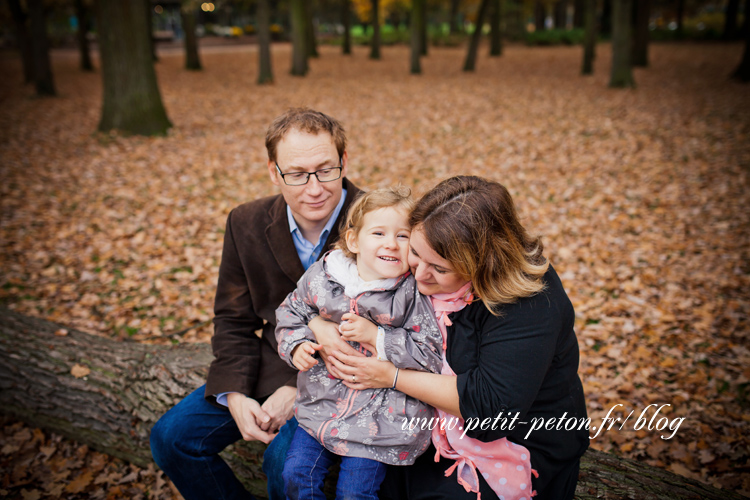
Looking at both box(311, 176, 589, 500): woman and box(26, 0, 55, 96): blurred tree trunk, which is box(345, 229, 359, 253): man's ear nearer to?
box(311, 176, 589, 500): woman

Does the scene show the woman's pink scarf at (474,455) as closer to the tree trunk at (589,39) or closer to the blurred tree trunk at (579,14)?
the tree trunk at (589,39)

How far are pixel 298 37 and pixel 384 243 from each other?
1993 centimetres

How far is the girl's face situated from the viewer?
7.26 feet

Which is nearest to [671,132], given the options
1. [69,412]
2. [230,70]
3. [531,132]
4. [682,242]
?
[531,132]

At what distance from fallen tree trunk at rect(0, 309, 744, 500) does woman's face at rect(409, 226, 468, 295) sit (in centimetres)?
165

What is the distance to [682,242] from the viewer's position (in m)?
5.73

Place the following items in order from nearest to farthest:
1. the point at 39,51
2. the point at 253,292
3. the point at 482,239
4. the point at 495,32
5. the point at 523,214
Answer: the point at 482,239 < the point at 253,292 < the point at 523,214 < the point at 39,51 < the point at 495,32

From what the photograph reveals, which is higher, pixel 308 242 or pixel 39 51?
pixel 39 51

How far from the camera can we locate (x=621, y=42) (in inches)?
547

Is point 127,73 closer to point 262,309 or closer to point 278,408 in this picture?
point 262,309

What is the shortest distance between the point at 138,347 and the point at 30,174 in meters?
A: 7.24

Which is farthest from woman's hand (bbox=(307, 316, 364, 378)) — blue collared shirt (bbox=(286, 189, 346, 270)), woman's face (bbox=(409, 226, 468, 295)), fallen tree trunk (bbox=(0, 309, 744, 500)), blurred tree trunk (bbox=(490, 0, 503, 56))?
blurred tree trunk (bbox=(490, 0, 503, 56))

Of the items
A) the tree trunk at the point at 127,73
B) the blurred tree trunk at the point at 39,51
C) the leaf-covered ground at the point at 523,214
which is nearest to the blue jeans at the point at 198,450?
the leaf-covered ground at the point at 523,214

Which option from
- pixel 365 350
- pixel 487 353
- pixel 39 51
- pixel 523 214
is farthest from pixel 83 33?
pixel 487 353
